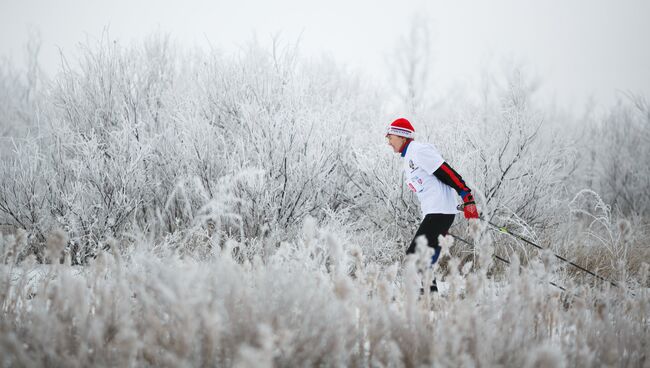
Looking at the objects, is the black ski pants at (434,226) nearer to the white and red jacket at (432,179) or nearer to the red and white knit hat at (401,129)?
the white and red jacket at (432,179)

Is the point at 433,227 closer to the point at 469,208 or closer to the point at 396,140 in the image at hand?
the point at 469,208

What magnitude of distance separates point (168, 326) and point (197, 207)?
139 inches

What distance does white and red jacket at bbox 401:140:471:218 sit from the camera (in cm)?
368

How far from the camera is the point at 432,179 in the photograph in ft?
12.4

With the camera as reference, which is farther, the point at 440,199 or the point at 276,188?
the point at 276,188

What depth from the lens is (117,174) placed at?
5.18m

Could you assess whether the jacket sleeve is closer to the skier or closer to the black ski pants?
the skier

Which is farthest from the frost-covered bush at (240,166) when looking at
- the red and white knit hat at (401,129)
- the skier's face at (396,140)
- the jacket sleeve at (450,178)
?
the red and white knit hat at (401,129)

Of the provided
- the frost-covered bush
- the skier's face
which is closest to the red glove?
the skier's face

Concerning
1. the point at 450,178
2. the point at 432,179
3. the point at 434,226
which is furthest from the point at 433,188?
the point at 434,226

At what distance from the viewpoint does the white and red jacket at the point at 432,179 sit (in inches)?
145

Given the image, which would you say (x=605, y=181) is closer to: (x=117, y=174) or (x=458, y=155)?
(x=458, y=155)

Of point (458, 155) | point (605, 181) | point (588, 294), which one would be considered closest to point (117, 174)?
point (458, 155)

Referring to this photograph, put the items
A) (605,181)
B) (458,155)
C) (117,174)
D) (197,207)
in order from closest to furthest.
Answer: (117,174) < (197,207) < (458,155) < (605,181)
